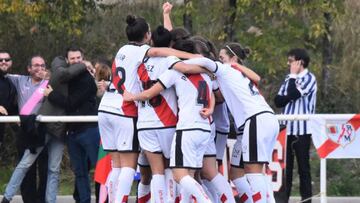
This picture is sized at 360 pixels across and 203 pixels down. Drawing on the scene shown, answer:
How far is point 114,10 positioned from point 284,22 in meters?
3.32

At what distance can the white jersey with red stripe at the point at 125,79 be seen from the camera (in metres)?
11.8

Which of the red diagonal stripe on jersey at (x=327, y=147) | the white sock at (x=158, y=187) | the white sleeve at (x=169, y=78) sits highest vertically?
the white sleeve at (x=169, y=78)

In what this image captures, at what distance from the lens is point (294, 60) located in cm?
1423

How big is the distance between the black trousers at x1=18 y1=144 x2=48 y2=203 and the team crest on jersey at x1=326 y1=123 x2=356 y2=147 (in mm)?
3754

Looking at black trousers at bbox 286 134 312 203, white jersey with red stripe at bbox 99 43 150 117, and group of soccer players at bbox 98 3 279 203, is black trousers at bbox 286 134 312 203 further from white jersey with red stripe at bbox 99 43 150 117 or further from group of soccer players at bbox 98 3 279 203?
white jersey with red stripe at bbox 99 43 150 117

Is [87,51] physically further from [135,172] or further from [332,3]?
[135,172]

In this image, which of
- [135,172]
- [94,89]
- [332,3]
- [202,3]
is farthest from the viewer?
[202,3]

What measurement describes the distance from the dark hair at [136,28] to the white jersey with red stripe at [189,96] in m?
0.66

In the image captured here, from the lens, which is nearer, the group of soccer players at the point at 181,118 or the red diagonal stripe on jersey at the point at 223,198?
the group of soccer players at the point at 181,118

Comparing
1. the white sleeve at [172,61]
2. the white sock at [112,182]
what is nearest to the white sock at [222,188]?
the white sock at [112,182]

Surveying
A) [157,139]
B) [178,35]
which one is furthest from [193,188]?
[178,35]

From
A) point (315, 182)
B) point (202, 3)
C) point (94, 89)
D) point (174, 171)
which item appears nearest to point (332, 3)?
point (202, 3)

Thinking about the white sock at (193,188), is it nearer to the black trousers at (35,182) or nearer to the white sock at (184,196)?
the white sock at (184,196)

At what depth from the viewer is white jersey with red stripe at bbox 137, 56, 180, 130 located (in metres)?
11.6
